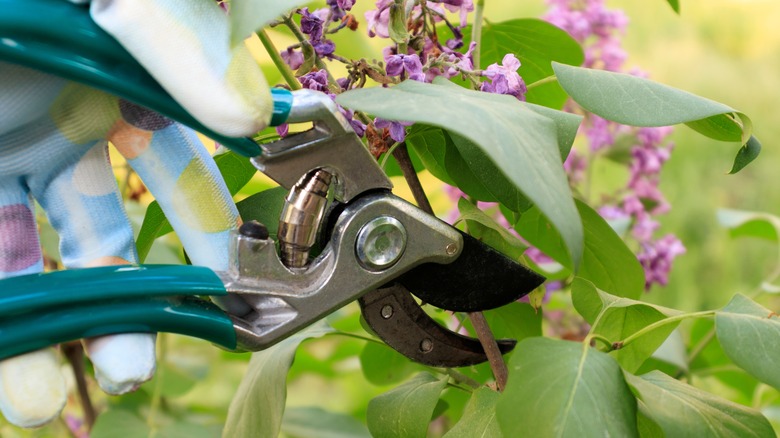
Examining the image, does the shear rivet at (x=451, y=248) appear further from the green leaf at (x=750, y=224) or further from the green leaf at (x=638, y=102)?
the green leaf at (x=750, y=224)

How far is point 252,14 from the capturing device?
0.26 meters

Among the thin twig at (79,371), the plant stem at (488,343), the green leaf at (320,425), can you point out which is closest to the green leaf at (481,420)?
the plant stem at (488,343)

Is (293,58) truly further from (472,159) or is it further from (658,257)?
(658,257)

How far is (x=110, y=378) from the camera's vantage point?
31cm

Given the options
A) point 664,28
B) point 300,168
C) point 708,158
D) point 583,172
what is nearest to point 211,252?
point 300,168

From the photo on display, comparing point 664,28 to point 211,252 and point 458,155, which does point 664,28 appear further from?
point 211,252

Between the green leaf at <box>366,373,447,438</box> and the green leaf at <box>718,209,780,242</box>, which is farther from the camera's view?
the green leaf at <box>718,209,780,242</box>

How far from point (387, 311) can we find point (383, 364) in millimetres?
233

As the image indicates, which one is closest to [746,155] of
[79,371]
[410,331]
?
[410,331]

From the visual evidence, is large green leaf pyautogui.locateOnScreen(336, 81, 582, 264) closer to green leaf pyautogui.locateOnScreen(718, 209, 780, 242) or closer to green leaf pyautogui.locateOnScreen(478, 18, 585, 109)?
green leaf pyautogui.locateOnScreen(478, 18, 585, 109)

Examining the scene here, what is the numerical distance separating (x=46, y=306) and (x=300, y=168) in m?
0.09

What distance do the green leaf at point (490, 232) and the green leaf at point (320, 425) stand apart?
0.27 metres

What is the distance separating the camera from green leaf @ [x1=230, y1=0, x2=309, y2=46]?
0.86ft

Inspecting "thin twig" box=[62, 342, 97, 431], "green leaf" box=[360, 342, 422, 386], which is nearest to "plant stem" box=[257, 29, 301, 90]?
"green leaf" box=[360, 342, 422, 386]
